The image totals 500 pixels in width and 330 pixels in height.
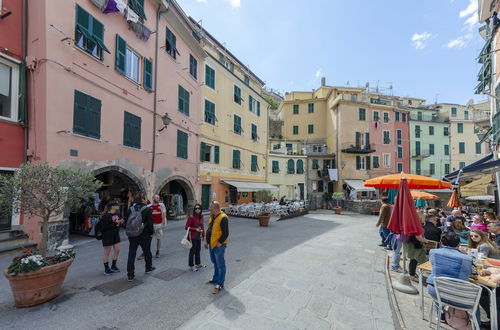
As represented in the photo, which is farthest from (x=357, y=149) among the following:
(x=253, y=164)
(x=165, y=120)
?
(x=165, y=120)

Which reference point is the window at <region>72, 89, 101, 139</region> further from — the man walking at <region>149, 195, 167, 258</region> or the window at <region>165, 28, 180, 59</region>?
the window at <region>165, 28, 180, 59</region>

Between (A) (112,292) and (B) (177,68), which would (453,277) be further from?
(B) (177,68)

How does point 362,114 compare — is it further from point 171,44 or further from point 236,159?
point 171,44

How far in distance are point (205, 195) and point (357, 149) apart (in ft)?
68.7

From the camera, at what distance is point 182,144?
46.0 feet

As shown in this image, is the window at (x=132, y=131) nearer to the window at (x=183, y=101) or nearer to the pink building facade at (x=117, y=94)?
the pink building facade at (x=117, y=94)

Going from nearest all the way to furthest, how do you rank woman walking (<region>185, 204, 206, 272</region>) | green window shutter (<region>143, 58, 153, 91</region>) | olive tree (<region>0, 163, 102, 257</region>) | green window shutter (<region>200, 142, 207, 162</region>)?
olive tree (<region>0, 163, 102, 257</region>), woman walking (<region>185, 204, 206, 272</region>), green window shutter (<region>143, 58, 153, 91</region>), green window shutter (<region>200, 142, 207, 162</region>)

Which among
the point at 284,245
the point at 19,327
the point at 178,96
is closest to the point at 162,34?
the point at 178,96

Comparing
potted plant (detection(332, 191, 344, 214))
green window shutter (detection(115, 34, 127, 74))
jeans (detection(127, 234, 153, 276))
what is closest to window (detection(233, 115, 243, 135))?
green window shutter (detection(115, 34, 127, 74))

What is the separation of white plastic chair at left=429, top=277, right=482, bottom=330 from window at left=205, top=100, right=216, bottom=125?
49.9 ft

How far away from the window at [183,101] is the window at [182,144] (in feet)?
4.53

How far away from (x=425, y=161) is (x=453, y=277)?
3723 cm

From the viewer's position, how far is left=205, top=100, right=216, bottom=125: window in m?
16.5

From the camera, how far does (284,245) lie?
8.65 m
